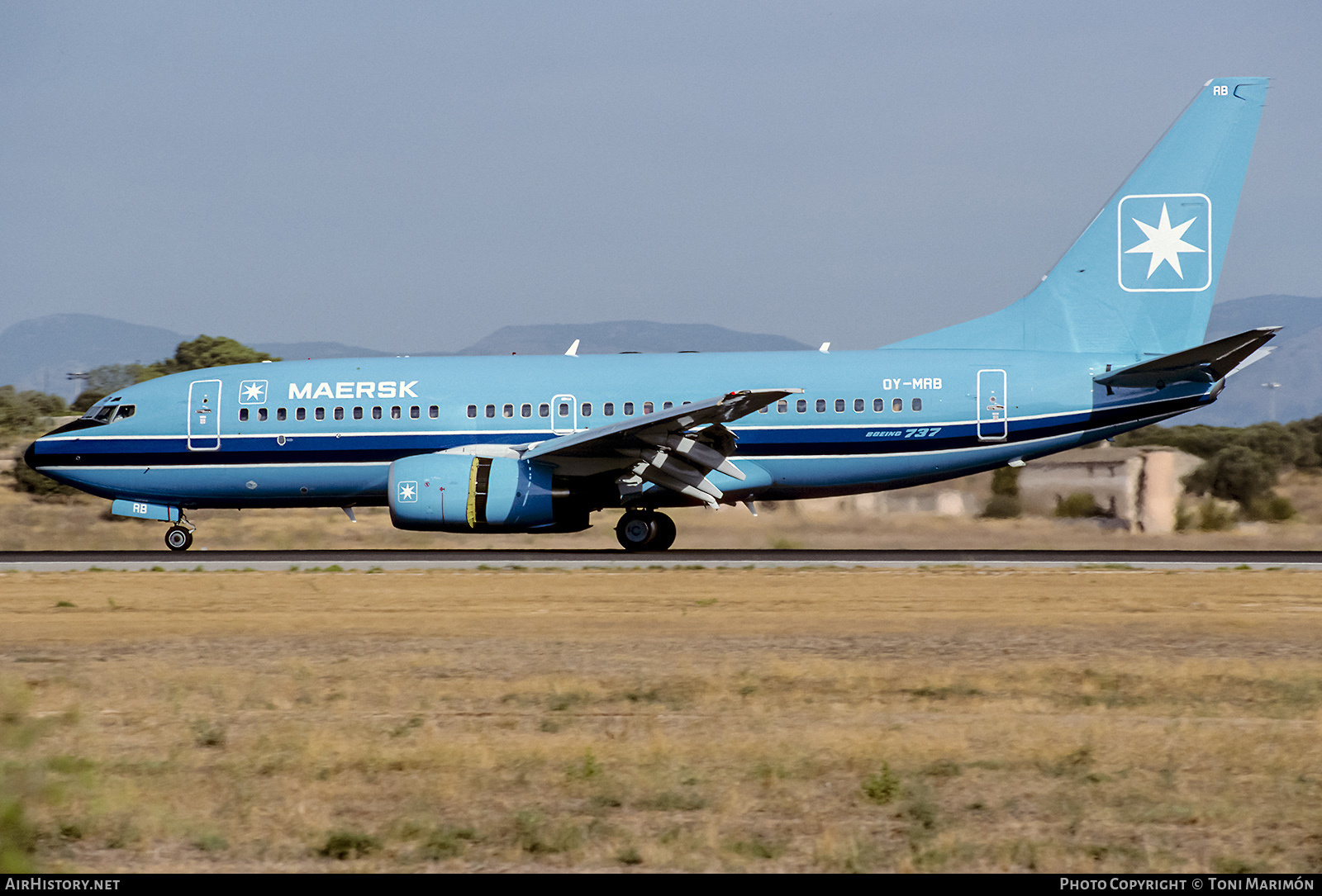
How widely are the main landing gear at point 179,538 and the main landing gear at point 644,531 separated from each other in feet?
26.4

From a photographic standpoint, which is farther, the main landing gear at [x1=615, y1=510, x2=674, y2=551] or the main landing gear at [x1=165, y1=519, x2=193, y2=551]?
the main landing gear at [x1=165, y1=519, x2=193, y2=551]

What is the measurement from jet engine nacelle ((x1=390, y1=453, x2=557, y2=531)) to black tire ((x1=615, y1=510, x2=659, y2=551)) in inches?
69.9

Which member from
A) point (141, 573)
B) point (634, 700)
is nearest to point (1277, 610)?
point (634, 700)

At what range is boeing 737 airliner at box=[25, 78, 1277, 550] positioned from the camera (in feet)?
70.3

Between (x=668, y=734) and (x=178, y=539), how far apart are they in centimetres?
1789

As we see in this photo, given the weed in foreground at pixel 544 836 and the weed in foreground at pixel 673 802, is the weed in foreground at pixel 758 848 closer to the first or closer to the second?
the weed in foreground at pixel 673 802

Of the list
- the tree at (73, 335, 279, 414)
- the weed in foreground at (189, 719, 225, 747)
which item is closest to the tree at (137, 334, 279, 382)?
the tree at (73, 335, 279, 414)

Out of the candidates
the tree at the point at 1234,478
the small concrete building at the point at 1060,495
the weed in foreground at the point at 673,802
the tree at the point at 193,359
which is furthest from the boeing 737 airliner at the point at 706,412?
the tree at the point at 193,359

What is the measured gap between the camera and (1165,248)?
2309 cm

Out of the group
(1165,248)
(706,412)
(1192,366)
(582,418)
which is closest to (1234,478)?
(1165,248)

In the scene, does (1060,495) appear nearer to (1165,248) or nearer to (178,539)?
(1165,248)

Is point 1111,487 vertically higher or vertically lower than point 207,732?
higher

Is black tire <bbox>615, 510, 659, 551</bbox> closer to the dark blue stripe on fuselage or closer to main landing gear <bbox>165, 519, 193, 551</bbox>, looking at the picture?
the dark blue stripe on fuselage

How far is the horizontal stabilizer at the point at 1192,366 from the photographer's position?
2042 cm
